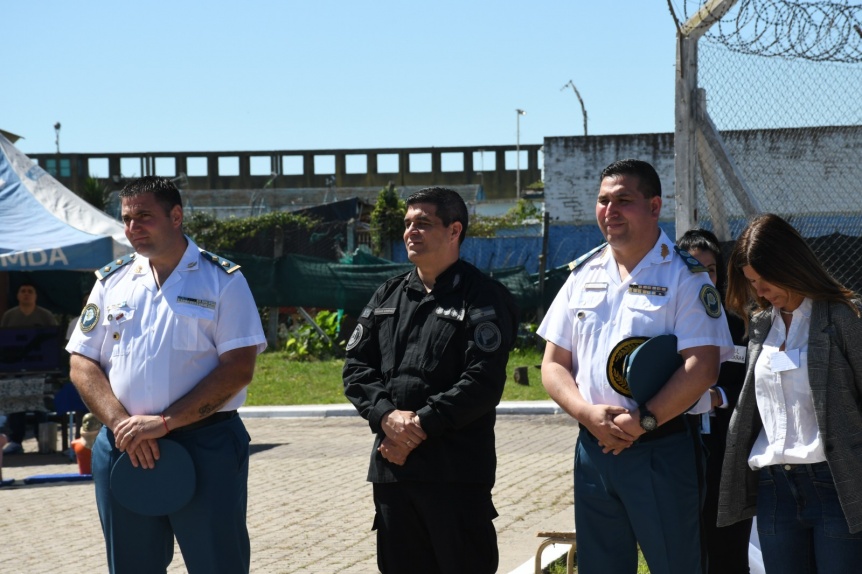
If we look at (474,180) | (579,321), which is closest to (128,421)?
(579,321)

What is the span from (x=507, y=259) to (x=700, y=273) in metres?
21.3

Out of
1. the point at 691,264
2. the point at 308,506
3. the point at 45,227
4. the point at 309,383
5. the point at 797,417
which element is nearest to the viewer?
the point at 797,417

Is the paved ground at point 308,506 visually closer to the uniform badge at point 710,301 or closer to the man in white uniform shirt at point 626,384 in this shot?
the man in white uniform shirt at point 626,384

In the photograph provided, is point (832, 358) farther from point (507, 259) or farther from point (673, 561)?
point (507, 259)

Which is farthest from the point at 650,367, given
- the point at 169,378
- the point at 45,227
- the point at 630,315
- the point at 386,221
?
the point at 386,221

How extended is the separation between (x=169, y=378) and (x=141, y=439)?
0.29 meters

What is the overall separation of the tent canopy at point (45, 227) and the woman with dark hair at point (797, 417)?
9962 millimetres

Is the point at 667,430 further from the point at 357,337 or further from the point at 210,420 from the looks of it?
the point at 210,420

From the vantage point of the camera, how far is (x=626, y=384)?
14.0ft

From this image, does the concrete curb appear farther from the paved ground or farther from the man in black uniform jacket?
the man in black uniform jacket

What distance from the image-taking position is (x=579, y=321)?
445 cm

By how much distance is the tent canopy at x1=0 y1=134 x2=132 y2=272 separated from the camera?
12539 mm

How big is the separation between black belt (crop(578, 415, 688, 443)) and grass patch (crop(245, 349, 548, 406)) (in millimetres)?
11287

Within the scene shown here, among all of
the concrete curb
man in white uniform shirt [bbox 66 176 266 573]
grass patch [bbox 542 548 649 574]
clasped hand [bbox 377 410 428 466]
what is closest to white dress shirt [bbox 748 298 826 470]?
clasped hand [bbox 377 410 428 466]
